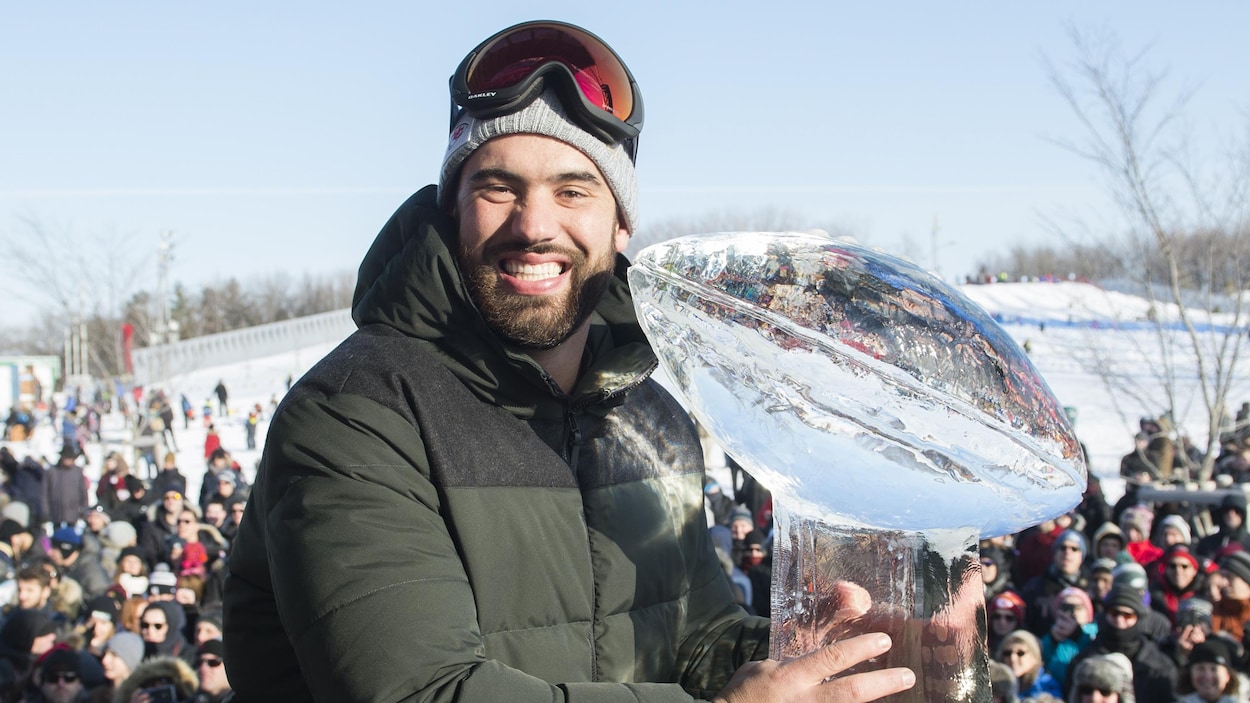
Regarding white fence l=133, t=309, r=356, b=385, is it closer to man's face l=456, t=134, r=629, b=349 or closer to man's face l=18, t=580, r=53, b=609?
man's face l=18, t=580, r=53, b=609

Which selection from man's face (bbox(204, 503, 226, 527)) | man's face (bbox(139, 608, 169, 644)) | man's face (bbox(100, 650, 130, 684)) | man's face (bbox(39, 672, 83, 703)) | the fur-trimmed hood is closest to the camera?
the fur-trimmed hood

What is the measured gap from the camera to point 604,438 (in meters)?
1.90

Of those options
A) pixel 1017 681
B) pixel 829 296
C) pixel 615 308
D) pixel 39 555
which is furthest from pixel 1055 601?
pixel 39 555

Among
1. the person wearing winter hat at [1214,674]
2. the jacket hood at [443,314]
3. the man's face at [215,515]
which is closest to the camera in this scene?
the jacket hood at [443,314]

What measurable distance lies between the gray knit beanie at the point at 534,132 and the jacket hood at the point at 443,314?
80 millimetres

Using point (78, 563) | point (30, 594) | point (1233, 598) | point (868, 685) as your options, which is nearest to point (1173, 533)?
point (1233, 598)

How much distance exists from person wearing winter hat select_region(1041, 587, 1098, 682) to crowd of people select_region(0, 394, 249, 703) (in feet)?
14.1

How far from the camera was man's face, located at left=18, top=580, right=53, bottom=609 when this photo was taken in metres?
7.77

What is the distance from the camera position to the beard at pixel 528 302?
179 cm

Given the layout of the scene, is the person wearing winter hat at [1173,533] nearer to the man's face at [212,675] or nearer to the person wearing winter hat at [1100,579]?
the person wearing winter hat at [1100,579]

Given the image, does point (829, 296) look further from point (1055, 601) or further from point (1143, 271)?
point (1143, 271)

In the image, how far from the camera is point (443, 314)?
5.71 feet

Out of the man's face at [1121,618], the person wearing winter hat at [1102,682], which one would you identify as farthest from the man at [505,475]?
the man's face at [1121,618]

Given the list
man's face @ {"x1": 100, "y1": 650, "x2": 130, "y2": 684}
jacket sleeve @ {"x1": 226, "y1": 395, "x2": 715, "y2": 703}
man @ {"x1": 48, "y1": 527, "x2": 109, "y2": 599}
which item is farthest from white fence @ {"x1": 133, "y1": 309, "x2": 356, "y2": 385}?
jacket sleeve @ {"x1": 226, "y1": 395, "x2": 715, "y2": 703}
